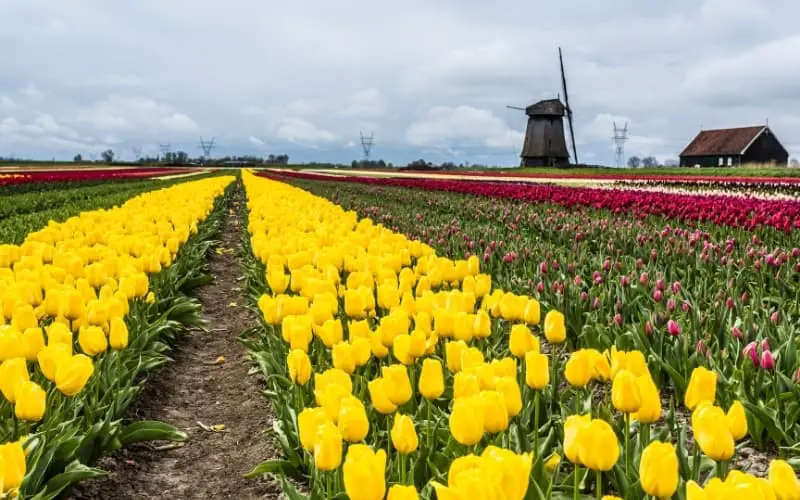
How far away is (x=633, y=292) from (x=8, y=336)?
4.17 metres

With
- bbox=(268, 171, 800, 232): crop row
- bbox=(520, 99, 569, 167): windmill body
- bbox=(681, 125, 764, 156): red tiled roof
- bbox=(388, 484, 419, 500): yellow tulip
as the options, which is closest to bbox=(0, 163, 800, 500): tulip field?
bbox=(388, 484, 419, 500): yellow tulip

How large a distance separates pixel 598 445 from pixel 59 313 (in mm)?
2961

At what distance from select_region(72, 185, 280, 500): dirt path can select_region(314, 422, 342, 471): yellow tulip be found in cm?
144

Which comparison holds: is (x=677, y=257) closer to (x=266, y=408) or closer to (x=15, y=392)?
(x=266, y=408)

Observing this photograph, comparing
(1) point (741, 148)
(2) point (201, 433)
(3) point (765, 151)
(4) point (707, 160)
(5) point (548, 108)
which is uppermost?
(5) point (548, 108)

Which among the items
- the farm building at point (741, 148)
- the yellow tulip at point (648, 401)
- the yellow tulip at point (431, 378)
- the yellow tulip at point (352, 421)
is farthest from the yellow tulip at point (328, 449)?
the farm building at point (741, 148)

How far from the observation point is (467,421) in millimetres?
1838

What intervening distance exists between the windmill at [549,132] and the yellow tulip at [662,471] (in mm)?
60479

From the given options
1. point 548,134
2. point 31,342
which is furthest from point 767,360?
point 548,134

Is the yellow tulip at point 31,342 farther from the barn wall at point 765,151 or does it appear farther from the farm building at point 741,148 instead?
the barn wall at point 765,151

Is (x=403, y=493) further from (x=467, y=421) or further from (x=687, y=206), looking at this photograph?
(x=687, y=206)

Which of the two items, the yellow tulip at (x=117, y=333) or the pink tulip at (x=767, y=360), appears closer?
the pink tulip at (x=767, y=360)

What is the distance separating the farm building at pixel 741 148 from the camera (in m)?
62.1

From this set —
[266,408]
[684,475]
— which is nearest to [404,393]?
[684,475]
